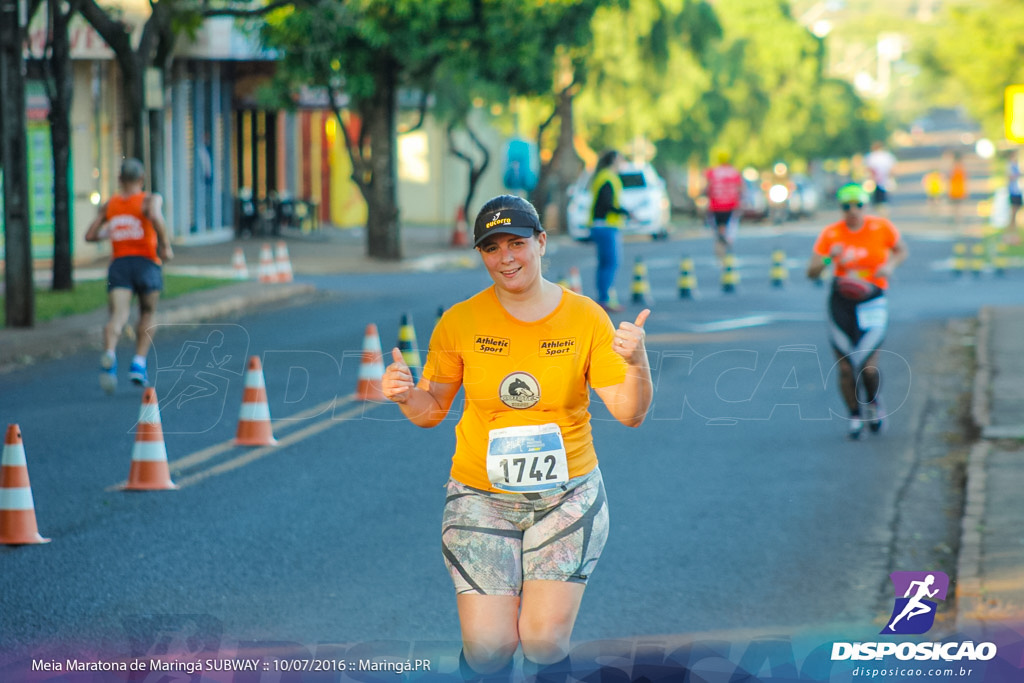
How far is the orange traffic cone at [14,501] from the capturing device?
7751mm

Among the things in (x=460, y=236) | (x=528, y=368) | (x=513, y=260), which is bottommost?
(x=460, y=236)

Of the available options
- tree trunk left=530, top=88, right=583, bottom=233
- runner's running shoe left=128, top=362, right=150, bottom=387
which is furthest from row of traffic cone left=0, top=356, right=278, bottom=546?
tree trunk left=530, top=88, right=583, bottom=233

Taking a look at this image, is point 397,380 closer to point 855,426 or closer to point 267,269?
point 855,426

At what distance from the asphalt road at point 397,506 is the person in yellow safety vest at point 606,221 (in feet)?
11.6

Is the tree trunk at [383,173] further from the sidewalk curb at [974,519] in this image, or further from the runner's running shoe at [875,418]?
the runner's running shoe at [875,418]

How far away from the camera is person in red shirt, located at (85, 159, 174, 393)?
1333cm

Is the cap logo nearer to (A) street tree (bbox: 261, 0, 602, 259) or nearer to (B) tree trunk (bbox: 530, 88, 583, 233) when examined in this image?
(A) street tree (bbox: 261, 0, 602, 259)

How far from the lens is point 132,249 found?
530 inches

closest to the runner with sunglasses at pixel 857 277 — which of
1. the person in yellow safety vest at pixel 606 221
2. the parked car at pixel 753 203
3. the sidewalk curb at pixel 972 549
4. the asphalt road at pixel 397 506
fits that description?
the asphalt road at pixel 397 506

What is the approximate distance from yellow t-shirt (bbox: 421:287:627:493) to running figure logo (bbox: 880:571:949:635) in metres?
2.53

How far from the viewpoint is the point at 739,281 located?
1040 inches

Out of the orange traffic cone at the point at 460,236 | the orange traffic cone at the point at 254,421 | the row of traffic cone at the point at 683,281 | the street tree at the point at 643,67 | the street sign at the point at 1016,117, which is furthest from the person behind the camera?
the street tree at the point at 643,67

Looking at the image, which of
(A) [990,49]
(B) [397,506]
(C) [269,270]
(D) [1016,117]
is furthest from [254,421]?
(A) [990,49]

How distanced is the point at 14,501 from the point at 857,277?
616 centimetres
